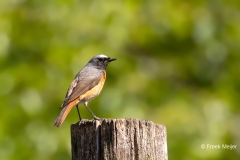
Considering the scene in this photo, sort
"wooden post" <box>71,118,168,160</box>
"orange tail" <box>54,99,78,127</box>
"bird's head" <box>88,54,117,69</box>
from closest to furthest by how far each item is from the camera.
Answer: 1. "wooden post" <box>71,118,168,160</box>
2. "orange tail" <box>54,99,78,127</box>
3. "bird's head" <box>88,54,117,69</box>

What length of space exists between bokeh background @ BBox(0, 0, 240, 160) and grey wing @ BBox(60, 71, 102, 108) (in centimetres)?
21

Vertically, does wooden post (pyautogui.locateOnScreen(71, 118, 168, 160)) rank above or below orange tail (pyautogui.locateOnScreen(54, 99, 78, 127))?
below

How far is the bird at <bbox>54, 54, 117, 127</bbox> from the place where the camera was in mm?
7035

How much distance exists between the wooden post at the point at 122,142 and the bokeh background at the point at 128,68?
2.68 m

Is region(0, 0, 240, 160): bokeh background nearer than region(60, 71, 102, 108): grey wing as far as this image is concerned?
No

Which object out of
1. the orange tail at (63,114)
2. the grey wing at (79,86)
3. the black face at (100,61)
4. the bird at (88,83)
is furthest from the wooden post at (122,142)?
the black face at (100,61)

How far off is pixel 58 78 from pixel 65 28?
31.0 inches

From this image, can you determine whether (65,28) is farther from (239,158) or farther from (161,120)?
(239,158)

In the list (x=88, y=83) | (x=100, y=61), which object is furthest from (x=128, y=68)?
(x=88, y=83)

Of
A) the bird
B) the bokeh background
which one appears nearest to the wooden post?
the bird

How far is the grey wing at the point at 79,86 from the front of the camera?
698cm

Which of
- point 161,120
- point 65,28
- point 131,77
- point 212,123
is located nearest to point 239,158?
point 212,123

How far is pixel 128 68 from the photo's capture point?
314 inches

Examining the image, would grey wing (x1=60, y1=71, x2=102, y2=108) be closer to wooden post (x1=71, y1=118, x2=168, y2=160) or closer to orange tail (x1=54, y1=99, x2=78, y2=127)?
orange tail (x1=54, y1=99, x2=78, y2=127)
